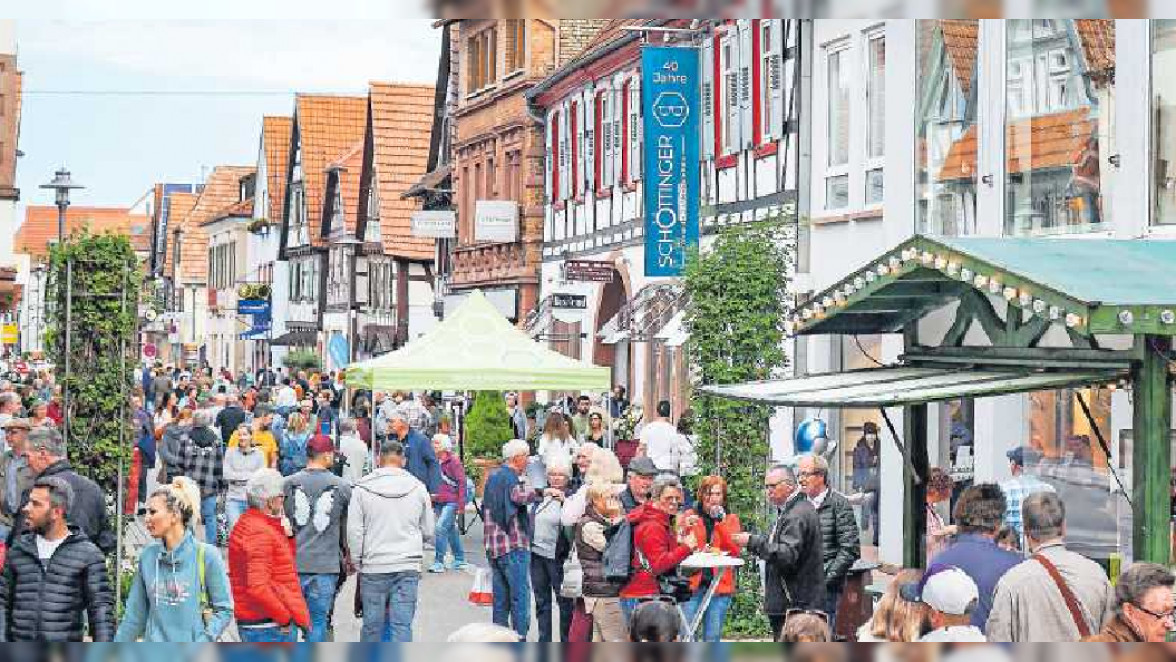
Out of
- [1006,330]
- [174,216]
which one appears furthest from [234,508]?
[174,216]

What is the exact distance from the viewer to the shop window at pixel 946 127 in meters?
20.0

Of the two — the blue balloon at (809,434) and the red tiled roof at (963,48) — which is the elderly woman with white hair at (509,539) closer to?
the red tiled roof at (963,48)

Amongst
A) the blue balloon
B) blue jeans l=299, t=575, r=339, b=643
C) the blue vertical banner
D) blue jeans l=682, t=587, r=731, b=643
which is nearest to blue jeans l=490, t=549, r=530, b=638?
blue jeans l=299, t=575, r=339, b=643

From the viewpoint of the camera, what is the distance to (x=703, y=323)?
701 inches

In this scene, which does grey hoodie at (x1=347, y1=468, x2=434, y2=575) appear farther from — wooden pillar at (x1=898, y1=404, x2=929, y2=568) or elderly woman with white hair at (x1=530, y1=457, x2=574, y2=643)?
wooden pillar at (x1=898, y1=404, x2=929, y2=568)

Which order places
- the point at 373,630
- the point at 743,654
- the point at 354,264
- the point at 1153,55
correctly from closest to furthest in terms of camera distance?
1. the point at 743,654
2. the point at 373,630
3. the point at 1153,55
4. the point at 354,264

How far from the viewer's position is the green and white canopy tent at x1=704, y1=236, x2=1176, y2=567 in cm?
970

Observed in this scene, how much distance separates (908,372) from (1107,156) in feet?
19.7

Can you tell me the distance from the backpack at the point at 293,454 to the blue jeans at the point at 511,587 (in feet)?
29.0

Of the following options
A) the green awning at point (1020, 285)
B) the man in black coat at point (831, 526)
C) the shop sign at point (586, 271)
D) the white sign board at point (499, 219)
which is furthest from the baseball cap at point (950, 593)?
the white sign board at point (499, 219)

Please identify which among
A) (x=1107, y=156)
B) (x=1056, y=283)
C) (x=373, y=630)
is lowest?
(x=373, y=630)

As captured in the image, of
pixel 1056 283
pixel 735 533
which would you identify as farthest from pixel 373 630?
pixel 1056 283

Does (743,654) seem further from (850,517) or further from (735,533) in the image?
(735,533)

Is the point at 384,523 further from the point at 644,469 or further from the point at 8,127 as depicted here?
the point at 8,127
